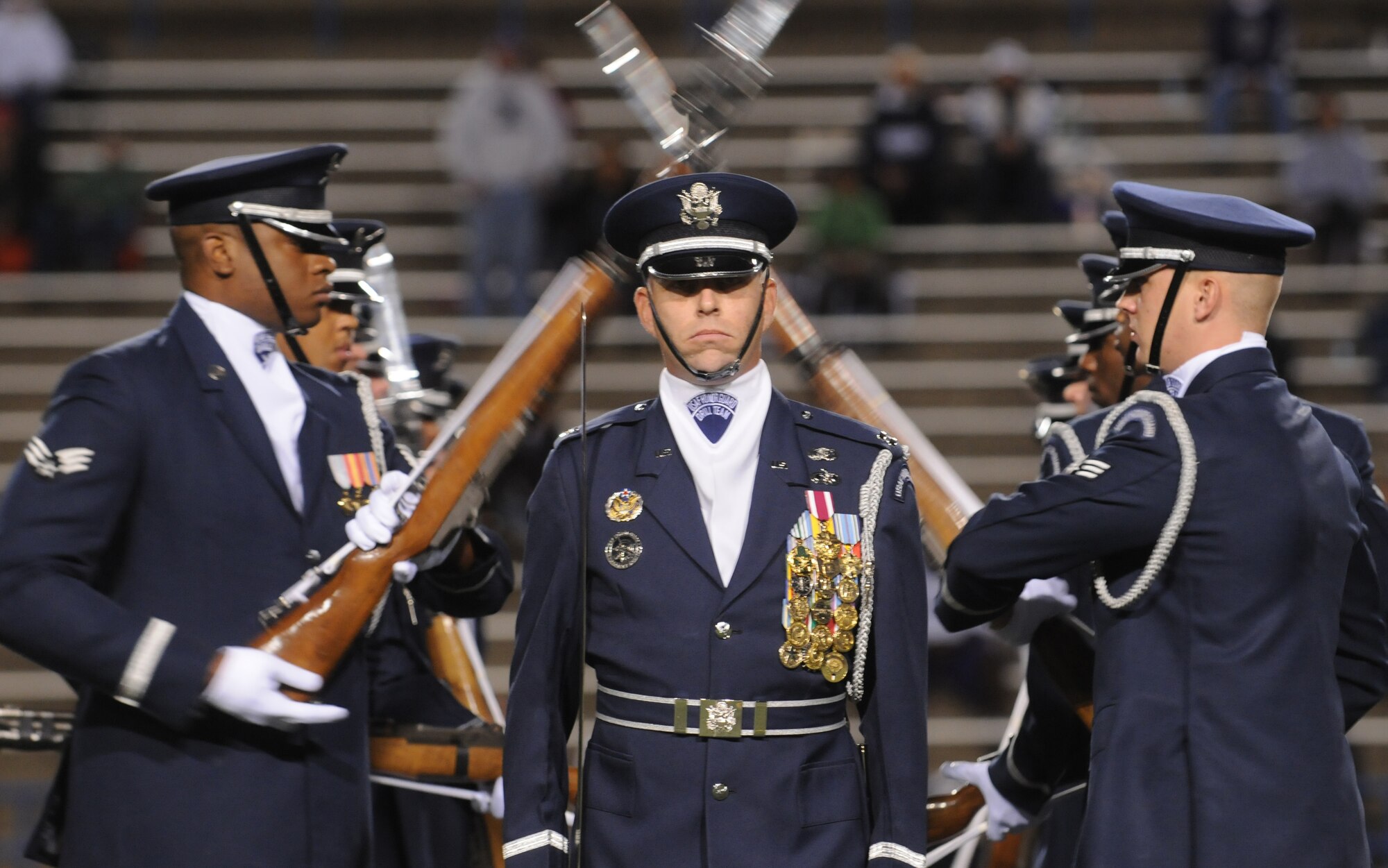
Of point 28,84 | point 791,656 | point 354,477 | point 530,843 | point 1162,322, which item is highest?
point 28,84

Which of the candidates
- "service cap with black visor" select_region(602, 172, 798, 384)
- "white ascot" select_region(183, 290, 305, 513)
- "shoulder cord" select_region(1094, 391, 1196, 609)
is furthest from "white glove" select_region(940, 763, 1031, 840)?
"white ascot" select_region(183, 290, 305, 513)

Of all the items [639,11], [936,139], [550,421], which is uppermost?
[639,11]

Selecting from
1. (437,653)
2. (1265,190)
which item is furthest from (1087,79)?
(437,653)

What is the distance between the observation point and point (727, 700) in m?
3.04

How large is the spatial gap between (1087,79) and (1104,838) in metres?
10.8

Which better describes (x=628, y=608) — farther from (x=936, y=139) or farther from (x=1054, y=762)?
(x=936, y=139)

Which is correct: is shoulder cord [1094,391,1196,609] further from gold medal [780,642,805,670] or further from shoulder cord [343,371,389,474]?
shoulder cord [343,371,389,474]

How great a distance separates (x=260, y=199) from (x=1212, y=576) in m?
1.91

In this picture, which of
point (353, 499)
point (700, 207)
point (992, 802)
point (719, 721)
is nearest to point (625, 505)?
point (719, 721)

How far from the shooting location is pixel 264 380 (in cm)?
346

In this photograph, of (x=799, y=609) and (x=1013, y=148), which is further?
(x=1013, y=148)

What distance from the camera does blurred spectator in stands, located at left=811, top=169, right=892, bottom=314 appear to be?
10398 millimetres

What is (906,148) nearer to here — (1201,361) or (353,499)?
(1201,361)

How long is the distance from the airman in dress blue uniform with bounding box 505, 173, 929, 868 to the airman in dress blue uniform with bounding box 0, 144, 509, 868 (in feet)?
1.35
